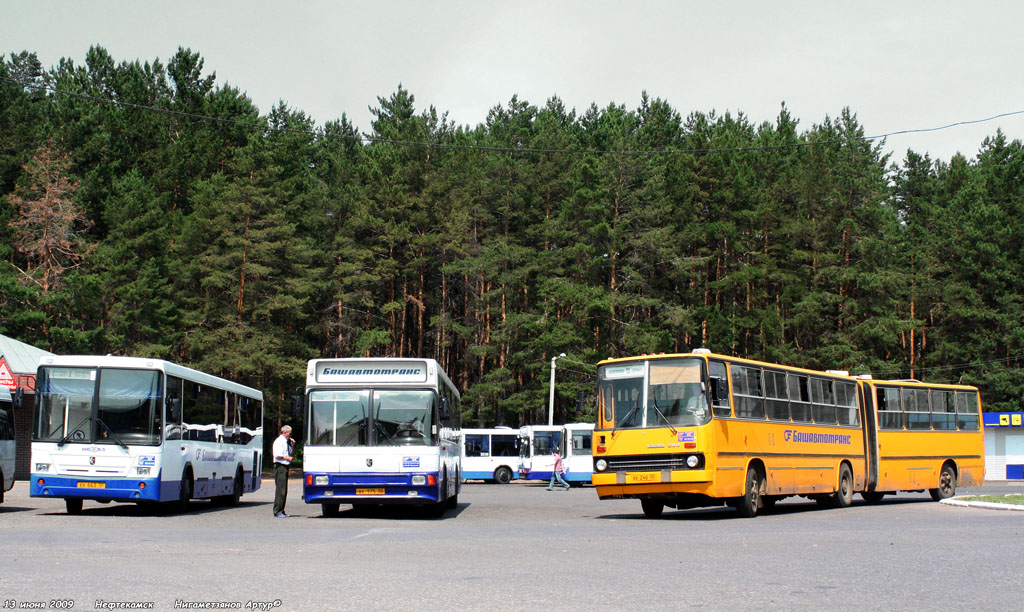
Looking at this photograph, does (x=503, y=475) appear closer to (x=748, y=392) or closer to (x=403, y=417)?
(x=748, y=392)

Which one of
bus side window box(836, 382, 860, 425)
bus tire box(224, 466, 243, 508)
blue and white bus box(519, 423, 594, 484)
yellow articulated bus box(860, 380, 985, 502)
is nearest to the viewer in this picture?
bus side window box(836, 382, 860, 425)

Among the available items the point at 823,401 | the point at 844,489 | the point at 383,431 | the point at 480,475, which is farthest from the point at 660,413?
the point at 480,475

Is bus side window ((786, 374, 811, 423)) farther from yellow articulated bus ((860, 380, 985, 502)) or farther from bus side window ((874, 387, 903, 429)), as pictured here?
bus side window ((874, 387, 903, 429))

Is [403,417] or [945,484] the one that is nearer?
[403,417]

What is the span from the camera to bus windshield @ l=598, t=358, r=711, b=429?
20984 mm

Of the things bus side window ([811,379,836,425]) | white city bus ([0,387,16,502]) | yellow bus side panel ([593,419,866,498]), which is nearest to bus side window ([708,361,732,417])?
yellow bus side panel ([593,419,866,498])

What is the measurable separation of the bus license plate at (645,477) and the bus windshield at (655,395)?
955mm

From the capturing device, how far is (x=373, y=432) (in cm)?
2105

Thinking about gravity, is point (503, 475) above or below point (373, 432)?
below

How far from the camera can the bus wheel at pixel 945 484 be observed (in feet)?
99.2

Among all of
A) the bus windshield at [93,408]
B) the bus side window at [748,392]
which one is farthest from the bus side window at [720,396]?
the bus windshield at [93,408]

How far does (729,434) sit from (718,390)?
104 cm

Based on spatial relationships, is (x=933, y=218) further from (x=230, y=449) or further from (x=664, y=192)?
(x=230, y=449)

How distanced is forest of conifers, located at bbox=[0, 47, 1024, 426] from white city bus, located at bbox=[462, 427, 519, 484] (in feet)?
35.6
